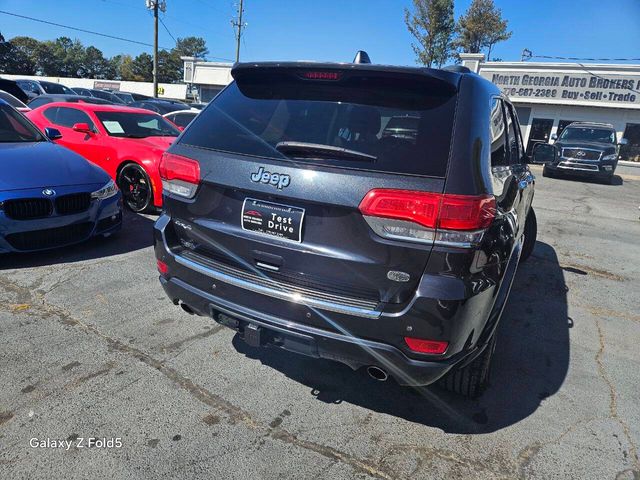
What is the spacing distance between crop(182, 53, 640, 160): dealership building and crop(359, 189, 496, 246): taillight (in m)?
23.4

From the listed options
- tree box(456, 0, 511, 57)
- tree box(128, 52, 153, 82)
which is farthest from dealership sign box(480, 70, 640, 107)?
tree box(128, 52, 153, 82)

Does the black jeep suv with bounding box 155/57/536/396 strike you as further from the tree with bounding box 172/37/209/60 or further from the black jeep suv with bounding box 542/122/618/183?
the tree with bounding box 172/37/209/60

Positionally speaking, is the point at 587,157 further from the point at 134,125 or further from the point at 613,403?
the point at 613,403

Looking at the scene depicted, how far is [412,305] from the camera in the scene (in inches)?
76.1

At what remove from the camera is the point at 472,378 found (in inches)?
102

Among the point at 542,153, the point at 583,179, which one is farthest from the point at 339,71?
the point at 583,179

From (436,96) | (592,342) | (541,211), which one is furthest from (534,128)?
(436,96)

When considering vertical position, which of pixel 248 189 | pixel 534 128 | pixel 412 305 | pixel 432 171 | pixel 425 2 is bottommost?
pixel 412 305

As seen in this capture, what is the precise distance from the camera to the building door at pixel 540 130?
77.0ft

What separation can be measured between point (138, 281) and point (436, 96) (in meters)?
3.16

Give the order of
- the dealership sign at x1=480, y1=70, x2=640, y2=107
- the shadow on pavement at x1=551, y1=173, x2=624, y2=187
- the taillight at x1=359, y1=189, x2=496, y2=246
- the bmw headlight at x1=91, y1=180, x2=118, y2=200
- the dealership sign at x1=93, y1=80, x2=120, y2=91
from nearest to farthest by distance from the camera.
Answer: the taillight at x1=359, y1=189, x2=496, y2=246 < the bmw headlight at x1=91, y1=180, x2=118, y2=200 < the shadow on pavement at x1=551, y1=173, x2=624, y2=187 < the dealership sign at x1=480, y1=70, x2=640, y2=107 < the dealership sign at x1=93, y1=80, x2=120, y2=91

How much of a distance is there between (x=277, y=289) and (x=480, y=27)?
4504 cm

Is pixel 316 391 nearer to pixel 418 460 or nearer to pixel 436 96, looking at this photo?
pixel 418 460

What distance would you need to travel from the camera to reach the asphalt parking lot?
2.14 meters
